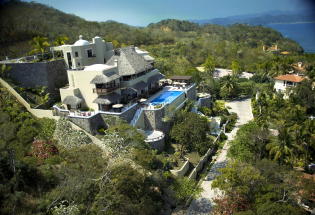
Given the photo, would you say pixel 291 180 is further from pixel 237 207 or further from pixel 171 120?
pixel 171 120

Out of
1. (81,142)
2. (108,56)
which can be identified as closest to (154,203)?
(81,142)

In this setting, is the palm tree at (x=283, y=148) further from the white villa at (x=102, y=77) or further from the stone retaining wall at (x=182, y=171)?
the white villa at (x=102, y=77)

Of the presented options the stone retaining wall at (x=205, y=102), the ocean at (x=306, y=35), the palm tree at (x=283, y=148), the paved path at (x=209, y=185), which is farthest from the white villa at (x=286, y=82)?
the palm tree at (x=283, y=148)

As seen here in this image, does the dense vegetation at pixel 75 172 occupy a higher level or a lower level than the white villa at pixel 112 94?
lower

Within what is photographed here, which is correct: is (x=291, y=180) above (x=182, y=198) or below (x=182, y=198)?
above

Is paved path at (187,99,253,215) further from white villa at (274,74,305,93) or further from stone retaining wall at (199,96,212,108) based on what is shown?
white villa at (274,74,305,93)

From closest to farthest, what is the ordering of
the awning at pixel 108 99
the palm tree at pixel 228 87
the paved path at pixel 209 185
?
1. the paved path at pixel 209 185
2. the awning at pixel 108 99
3. the palm tree at pixel 228 87

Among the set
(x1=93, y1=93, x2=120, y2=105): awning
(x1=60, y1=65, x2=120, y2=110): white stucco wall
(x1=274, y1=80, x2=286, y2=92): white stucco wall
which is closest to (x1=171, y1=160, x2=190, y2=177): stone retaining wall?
(x1=93, y1=93, x2=120, y2=105): awning
